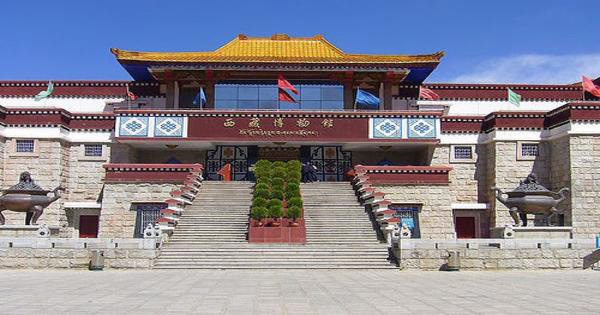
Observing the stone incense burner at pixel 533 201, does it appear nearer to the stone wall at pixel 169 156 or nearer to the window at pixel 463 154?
the window at pixel 463 154

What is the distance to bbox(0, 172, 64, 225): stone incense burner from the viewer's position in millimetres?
19641

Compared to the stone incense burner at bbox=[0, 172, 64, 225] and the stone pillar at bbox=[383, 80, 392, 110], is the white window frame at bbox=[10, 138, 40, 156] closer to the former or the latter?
the stone incense burner at bbox=[0, 172, 64, 225]

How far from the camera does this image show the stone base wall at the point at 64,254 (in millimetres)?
16984

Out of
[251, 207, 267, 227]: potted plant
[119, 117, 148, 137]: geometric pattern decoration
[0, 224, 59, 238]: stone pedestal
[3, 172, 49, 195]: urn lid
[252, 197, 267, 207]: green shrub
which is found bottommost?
[0, 224, 59, 238]: stone pedestal

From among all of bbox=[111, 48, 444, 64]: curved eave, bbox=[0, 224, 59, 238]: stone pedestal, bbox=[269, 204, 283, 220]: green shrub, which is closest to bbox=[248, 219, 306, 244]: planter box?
bbox=[269, 204, 283, 220]: green shrub

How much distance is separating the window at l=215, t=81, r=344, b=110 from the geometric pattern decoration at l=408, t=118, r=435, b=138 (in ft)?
13.3

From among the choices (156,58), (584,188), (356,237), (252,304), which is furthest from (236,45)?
(252,304)

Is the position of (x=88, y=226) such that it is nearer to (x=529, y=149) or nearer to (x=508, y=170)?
(x=508, y=170)

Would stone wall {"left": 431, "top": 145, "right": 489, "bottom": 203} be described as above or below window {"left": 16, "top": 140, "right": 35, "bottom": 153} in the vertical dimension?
below

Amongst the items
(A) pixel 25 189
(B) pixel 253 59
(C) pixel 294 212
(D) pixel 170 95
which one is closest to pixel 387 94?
(B) pixel 253 59

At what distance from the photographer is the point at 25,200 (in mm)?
19688

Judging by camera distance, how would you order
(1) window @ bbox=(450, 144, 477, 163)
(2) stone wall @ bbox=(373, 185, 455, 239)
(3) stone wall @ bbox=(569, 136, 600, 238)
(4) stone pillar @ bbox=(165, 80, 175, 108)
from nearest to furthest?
(3) stone wall @ bbox=(569, 136, 600, 238) < (2) stone wall @ bbox=(373, 185, 455, 239) < (1) window @ bbox=(450, 144, 477, 163) < (4) stone pillar @ bbox=(165, 80, 175, 108)

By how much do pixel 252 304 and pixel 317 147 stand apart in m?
21.8

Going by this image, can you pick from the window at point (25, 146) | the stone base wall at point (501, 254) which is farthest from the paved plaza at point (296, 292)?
the window at point (25, 146)
